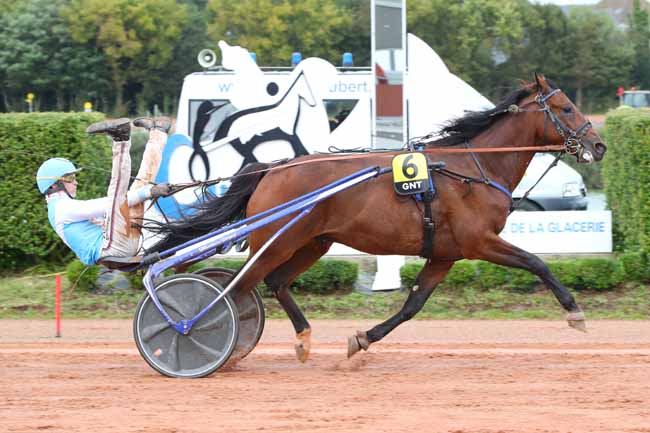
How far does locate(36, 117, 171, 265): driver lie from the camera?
22.8 ft

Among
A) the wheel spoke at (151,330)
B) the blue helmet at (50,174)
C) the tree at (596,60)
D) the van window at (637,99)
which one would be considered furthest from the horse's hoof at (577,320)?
the tree at (596,60)

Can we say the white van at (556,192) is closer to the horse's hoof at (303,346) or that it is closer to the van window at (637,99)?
the horse's hoof at (303,346)

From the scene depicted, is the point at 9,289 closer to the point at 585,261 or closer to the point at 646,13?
the point at 585,261

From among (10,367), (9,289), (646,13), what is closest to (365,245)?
(10,367)

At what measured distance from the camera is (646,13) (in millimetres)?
38562

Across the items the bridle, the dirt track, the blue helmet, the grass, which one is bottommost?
the grass

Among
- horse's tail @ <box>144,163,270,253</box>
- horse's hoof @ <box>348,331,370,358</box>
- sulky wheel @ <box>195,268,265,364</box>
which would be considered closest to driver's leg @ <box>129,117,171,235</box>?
horse's tail @ <box>144,163,270,253</box>

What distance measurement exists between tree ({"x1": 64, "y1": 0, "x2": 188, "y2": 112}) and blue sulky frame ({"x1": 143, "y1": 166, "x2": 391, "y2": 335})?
26.9 m

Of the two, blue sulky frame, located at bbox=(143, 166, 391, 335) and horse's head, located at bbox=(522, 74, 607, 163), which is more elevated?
horse's head, located at bbox=(522, 74, 607, 163)

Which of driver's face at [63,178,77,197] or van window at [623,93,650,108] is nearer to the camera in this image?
driver's face at [63,178,77,197]

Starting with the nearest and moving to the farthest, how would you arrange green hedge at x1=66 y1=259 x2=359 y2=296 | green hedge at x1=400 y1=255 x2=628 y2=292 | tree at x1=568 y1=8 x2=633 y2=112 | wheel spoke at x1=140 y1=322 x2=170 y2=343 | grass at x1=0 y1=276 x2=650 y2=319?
wheel spoke at x1=140 y1=322 x2=170 y2=343, grass at x1=0 y1=276 x2=650 y2=319, green hedge at x1=400 y1=255 x2=628 y2=292, green hedge at x1=66 y1=259 x2=359 y2=296, tree at x1=568 y1=8 x2=633 y2=112

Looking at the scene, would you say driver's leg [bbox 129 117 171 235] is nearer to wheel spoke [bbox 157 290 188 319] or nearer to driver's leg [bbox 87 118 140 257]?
driver's leg [bbox 87 118 140 257]

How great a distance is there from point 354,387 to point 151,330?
1.47 metres

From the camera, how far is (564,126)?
730cm
